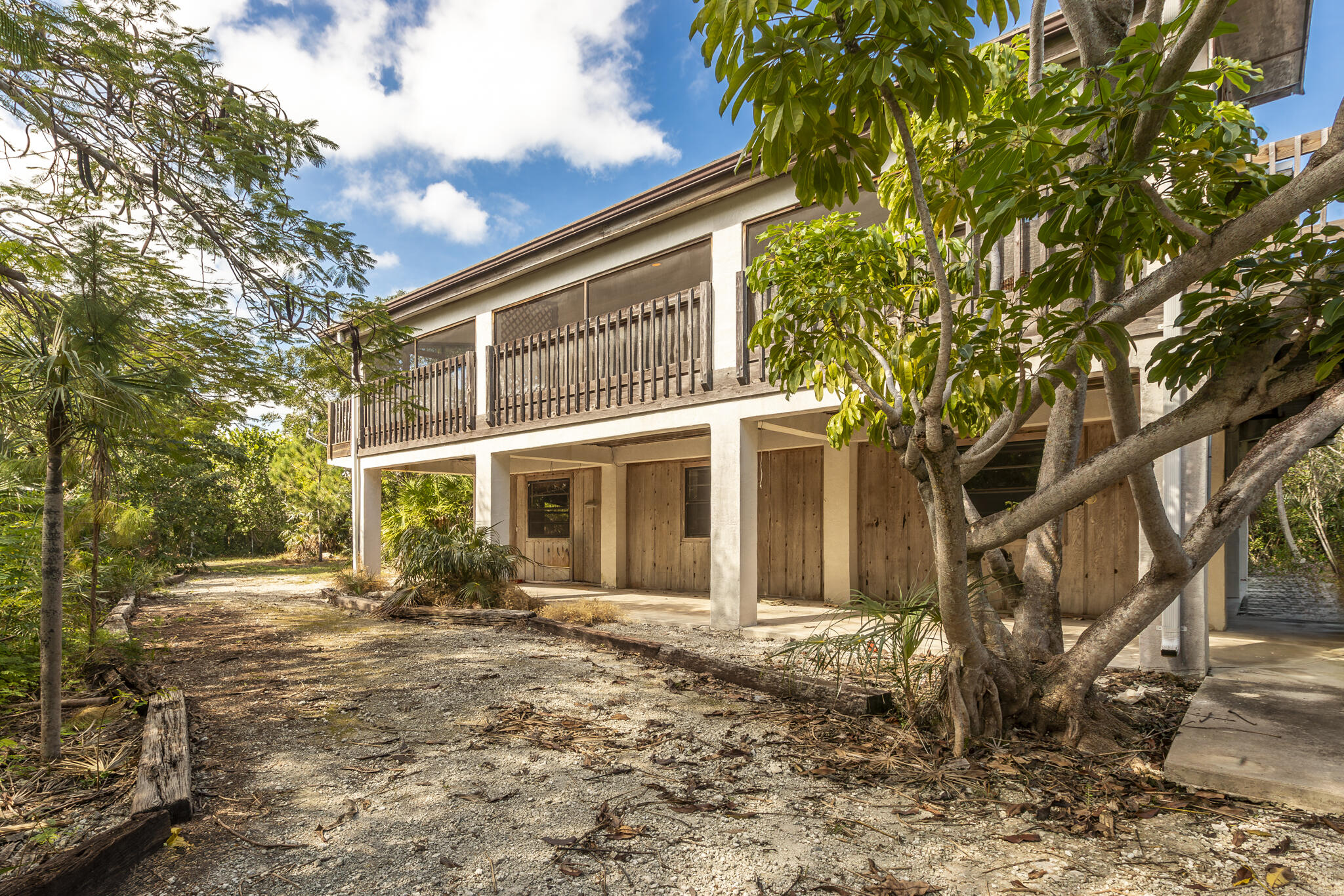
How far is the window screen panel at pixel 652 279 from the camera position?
28.7 feet

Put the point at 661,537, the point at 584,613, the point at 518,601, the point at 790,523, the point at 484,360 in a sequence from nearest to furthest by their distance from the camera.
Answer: the point at 584,613 → the point at 518,601 → the point at 790,523 → the point at 484,360 → the point at 661,537

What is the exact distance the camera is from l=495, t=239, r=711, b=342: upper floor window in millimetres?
9117

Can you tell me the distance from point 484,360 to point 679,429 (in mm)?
4137

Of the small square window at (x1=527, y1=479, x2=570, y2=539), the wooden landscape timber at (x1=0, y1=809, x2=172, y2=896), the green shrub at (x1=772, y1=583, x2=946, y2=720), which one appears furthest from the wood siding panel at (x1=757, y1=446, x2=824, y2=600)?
the wooden landscape timber at (x1=0, y1=809, x2=172, y2=896)

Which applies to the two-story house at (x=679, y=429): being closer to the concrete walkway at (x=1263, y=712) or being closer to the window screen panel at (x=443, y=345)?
the window screen panel at (x=443, y=345)

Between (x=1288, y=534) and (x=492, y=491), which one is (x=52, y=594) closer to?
(x=492, y=491)

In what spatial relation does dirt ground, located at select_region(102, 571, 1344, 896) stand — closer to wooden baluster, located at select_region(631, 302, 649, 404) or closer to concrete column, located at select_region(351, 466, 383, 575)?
wooden baluster, located at select_region(631, 302, 649, 404)

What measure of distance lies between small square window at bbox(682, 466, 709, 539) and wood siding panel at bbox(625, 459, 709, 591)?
0.27 feet

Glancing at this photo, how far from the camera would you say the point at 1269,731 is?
3.51m

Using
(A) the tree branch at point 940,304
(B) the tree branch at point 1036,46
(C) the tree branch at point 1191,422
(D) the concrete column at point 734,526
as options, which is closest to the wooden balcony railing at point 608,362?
(D) the concrete column at point 734,526

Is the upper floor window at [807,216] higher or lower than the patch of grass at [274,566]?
higher

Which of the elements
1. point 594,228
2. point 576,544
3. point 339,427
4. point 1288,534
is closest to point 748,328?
point 594,228

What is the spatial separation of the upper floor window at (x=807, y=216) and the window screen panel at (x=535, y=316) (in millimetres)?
3512

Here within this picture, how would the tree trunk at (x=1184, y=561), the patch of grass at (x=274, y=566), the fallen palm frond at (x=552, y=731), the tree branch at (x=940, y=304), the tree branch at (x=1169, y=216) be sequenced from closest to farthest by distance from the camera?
the tree branch at (x=1169, y=216), the tree branch at (x=940, y=304), the tree trunk at (x=1184, y=561), the fallen palm frond at (x=552, y=731), the patch of grass at (x=274, y=566)
